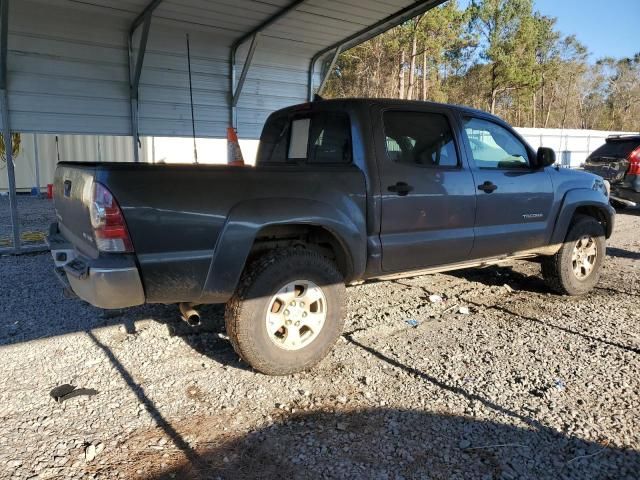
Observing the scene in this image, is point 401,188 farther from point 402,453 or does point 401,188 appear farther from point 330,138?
point 402,453

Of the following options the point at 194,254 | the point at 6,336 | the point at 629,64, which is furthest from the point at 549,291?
the point at 629,64

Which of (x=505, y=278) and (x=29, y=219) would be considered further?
(x=29, y=219)

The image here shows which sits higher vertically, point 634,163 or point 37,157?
point 37,157

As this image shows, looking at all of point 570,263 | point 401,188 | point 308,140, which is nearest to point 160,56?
point 308,140

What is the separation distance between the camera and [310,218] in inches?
138

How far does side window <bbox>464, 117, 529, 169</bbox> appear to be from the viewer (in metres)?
4.65

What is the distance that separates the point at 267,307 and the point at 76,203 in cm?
144

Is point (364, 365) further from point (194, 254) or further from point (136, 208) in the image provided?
point (136, 208)

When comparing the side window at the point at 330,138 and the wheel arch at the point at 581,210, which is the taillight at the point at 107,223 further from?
the wheel arch at the point at 581,210

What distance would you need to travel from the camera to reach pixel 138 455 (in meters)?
2.72

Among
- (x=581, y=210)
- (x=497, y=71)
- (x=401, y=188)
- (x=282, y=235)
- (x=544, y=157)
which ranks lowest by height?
(x=282, y=235)

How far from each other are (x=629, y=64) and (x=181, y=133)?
61605 mm

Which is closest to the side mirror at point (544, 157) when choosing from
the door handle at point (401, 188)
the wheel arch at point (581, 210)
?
the wheel arch at point (581, 210)

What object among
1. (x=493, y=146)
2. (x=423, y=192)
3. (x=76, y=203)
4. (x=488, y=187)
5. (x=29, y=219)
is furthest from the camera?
(x=29, y=219)
